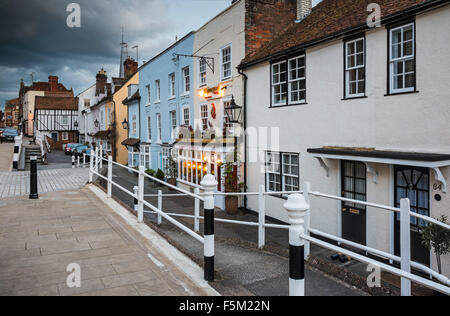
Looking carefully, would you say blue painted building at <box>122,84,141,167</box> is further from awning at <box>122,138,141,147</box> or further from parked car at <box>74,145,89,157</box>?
parked car at <box>74,145,89,157</box>

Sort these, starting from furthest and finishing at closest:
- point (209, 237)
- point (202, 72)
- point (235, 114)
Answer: point (202, 72)
point (235, 114)
point (209, 237)

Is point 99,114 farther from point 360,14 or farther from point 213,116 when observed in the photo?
point 360,14

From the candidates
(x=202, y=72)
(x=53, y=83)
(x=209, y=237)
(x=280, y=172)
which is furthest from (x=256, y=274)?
(x=53, y=83)

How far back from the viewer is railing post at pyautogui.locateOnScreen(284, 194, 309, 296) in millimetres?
2725

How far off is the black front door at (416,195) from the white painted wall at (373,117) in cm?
23

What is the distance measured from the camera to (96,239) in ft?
16.7

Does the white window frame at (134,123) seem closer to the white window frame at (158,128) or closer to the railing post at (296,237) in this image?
the white window frame at (158,128)

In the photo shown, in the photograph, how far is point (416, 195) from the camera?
8.17 metres

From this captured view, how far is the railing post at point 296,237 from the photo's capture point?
2725 mm

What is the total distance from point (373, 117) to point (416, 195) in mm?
2190

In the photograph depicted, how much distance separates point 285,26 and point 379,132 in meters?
8.74

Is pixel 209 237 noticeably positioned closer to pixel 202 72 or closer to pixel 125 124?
pixel 202 72
